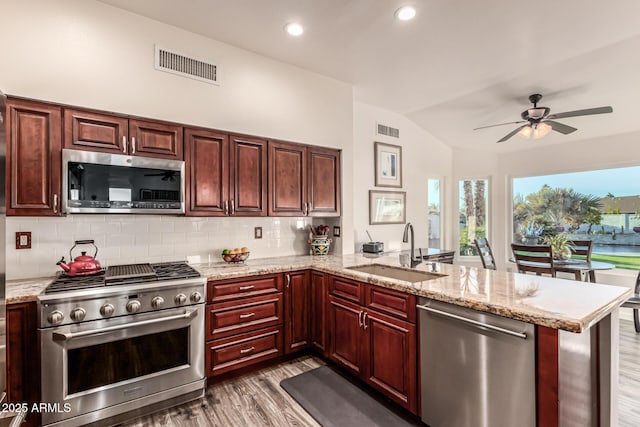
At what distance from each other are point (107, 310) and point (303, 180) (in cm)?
212

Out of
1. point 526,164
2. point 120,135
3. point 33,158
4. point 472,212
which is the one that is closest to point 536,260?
point 472,212

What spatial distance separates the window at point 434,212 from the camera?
18.4 feet

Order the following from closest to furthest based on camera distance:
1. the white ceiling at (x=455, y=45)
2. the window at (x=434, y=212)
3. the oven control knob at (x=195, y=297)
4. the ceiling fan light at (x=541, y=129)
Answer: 1. the oven control knob at (x=195, y=297)
2. the white ceiling at (x=455, y=45)
3. the ceiling fan light at (x=541, y=129)
4. the window at (x=434, y=212)

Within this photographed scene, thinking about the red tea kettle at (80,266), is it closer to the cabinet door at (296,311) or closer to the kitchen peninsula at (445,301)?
the kitchen peninsula at (445,301)

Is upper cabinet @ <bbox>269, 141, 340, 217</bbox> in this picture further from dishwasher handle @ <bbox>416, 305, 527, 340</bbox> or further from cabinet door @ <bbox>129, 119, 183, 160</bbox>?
dishwasher handle @ <bbox>416, 305, 527, 340</bbox>

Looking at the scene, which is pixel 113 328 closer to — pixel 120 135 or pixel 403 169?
pixel 120 135

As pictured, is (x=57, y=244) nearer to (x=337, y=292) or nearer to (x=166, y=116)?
(x=166, y=116)

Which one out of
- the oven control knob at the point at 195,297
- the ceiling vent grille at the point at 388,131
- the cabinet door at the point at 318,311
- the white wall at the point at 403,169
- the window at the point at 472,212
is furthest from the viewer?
the window at the point at 472,212

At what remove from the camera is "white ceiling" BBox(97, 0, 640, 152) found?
2449 mm

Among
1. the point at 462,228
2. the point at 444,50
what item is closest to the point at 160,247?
the point at 444,50

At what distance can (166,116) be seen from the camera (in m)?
2.65

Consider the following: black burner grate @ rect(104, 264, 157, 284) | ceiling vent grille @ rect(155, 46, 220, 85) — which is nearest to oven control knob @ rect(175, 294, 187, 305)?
black burner grate @ rect(104, 264, 157, 284)

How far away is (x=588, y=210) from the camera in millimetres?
5234

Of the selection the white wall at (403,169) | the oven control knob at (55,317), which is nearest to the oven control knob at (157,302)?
the oven control knob at (55,317)
